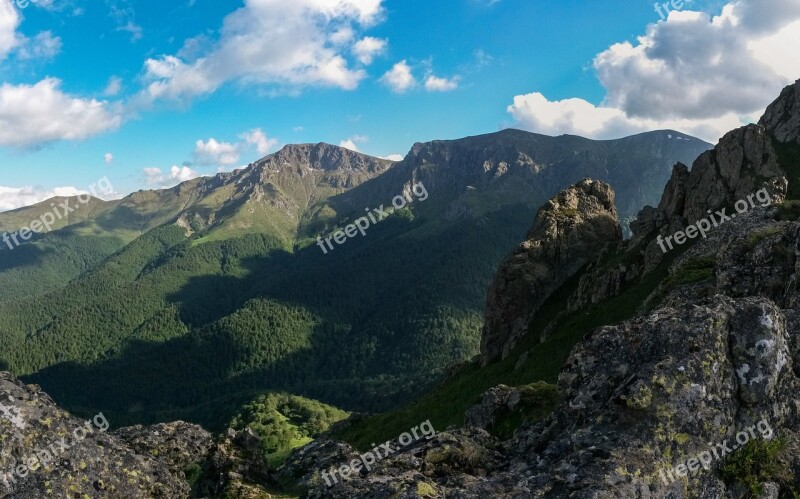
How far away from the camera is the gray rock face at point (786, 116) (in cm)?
10050

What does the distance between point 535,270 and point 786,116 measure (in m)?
61.9

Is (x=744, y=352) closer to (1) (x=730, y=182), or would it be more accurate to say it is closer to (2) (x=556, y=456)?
(2) (x=556, y=456)

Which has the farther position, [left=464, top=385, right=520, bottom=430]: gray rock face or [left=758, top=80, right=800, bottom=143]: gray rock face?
[left=758, top=80, right=800, bottom=143]: gray rock face

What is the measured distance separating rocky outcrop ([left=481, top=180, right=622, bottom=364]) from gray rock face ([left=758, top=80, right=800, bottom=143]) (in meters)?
38.8

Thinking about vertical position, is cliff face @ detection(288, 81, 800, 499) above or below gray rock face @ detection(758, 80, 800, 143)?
below

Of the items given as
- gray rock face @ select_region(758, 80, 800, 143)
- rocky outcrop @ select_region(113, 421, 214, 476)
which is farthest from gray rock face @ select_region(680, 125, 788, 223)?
rocky outcrop @ select_region(113, 421, 214, 476)

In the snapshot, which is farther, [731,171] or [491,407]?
[731,171]

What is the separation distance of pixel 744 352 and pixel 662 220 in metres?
96.6

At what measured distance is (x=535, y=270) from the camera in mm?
115812

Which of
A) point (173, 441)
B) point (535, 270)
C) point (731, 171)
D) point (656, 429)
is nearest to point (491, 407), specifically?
point (173, 441)

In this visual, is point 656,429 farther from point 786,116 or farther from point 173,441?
point 786,116

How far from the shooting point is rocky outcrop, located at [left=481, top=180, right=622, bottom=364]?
115312mm

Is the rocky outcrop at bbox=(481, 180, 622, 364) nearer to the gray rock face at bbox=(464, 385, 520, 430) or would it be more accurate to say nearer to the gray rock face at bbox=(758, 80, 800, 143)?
the gray rock face at bbox=(758, 80, 800, 143)

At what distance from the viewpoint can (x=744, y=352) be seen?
14773mm
